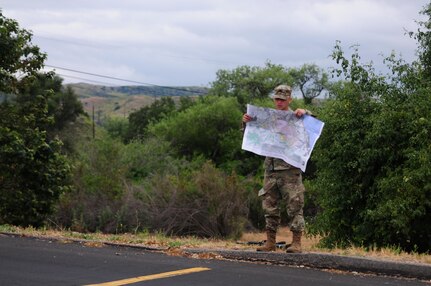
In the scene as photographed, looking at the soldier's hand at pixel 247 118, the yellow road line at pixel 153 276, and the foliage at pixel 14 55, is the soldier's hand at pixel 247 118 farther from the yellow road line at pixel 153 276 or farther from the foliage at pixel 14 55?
the foliage at pixel 14 55

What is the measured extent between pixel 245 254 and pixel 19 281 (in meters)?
2.95

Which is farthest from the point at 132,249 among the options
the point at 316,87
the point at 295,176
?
the point at 316,87

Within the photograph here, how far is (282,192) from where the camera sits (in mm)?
8250

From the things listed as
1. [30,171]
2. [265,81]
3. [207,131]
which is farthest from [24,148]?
[265,81]

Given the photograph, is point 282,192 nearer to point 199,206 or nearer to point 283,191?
point 283,191

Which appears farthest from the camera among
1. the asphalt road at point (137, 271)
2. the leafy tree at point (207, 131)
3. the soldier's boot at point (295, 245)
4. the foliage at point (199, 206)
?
the leafy tree at point (207, 131)

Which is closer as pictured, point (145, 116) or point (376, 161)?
point (376, 161)

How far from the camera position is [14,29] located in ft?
57.6

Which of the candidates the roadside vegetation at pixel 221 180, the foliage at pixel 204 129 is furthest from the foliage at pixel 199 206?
the foliage at pixel 204 129

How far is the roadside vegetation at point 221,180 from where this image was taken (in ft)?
38.4

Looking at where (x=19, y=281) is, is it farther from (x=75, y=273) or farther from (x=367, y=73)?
(x=367, y=73)

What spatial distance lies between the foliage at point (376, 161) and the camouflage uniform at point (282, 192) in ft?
11.7

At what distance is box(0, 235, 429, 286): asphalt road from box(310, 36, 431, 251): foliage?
4.45 m

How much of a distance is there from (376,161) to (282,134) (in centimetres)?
494
